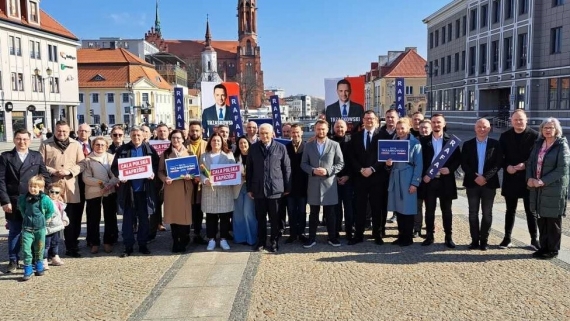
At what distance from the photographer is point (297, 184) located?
8.08 meters

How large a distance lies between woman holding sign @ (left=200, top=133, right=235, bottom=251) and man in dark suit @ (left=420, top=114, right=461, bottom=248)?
3273mm

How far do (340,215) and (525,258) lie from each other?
312cm

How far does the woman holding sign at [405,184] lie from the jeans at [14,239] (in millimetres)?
5771

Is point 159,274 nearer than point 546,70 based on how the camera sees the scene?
Yes

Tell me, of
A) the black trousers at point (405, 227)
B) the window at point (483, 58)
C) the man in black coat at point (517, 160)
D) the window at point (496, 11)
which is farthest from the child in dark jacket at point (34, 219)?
the window at point (483, 58)

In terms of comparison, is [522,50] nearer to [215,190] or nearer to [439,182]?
[439,182]

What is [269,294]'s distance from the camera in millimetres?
5781

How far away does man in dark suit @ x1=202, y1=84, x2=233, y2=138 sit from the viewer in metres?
11.8

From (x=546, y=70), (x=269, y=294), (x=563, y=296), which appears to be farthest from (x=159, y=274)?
(x=546, y=70)

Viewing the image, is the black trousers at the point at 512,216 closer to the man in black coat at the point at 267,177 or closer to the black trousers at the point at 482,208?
the black trousers at the point at 482,208

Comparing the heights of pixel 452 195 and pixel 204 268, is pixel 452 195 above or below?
above

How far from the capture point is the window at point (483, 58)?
149 ft

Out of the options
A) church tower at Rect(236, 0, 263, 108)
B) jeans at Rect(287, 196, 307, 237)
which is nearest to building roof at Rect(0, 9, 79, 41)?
jeans at Rect(287, 196, 307, 237)

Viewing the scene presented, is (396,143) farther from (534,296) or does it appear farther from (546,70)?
(546,70)
